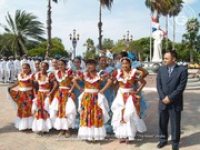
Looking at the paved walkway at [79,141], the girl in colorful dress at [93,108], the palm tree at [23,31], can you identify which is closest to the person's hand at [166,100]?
the paved walkway at [79,141]

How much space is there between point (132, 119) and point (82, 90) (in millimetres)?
1063

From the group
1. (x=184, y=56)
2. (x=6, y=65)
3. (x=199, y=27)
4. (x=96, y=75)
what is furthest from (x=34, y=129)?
(x=184, y=56)

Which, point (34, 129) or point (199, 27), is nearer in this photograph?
point (34, 129)

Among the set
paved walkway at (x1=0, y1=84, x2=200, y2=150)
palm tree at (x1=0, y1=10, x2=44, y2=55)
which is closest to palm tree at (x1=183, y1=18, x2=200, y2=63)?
palm tree at (x1=0, y1=10, x2=44, y2=55)

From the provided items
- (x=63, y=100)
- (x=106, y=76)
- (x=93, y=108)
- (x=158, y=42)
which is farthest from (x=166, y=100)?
(x=158, y=42)

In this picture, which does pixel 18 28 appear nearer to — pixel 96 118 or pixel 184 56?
pixel 96 118

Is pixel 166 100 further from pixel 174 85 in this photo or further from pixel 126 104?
pixel 126 104

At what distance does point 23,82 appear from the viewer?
5082 millimetres

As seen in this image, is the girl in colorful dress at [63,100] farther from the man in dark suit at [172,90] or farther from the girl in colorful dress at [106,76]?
the man in dark suit at [172,90]

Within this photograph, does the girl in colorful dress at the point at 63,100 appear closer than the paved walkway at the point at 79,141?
No

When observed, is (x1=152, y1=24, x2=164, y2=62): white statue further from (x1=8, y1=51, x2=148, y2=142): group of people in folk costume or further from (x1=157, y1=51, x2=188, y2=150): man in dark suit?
(x1=157, y1=51, x2=188, y2=150): man in dark suit

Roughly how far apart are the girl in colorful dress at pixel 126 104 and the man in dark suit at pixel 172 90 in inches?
18.4

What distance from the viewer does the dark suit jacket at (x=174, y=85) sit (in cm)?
387

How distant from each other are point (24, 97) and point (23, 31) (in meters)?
26.1
